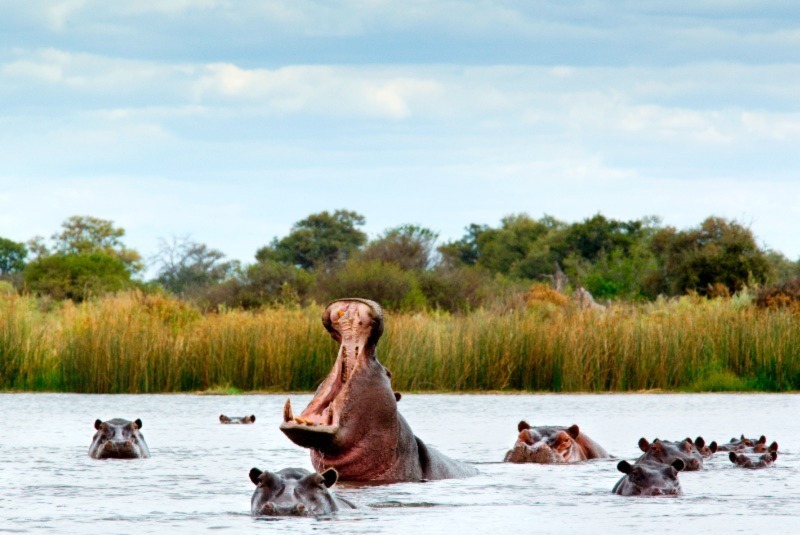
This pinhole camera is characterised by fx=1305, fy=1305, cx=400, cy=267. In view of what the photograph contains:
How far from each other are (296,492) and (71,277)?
106 ft

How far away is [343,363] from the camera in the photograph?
21.3 feet

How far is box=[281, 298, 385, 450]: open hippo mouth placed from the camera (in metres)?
6.36

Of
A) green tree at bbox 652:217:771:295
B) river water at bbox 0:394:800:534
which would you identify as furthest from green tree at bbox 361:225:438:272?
river water at bbox 0:394:800:534

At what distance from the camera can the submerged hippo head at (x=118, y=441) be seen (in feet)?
29.4

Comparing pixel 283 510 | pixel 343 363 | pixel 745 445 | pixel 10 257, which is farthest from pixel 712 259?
pixel 10 257

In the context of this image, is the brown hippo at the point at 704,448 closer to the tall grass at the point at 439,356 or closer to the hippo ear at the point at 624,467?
the hippo ear at the point at 624,467

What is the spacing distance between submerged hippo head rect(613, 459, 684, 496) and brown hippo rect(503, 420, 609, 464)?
1.34m

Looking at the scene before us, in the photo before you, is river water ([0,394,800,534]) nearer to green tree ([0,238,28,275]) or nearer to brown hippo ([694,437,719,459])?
brown hippo ([694,437,719,459])

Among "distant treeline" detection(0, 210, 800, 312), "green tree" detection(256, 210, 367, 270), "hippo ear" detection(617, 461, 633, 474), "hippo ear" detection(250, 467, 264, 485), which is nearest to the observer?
"hippo ear" detection(250, 467, 264, 485)

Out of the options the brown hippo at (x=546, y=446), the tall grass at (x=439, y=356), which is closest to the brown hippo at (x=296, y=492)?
the brown hippo at (x=546, y=446)

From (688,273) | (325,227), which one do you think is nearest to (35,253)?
(325,227)

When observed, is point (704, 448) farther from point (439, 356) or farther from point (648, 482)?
point (439, 356)

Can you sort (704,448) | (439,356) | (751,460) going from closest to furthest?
(751,460)
(704,448)
(439,356)

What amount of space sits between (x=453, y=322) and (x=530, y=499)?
1133 centimetres
